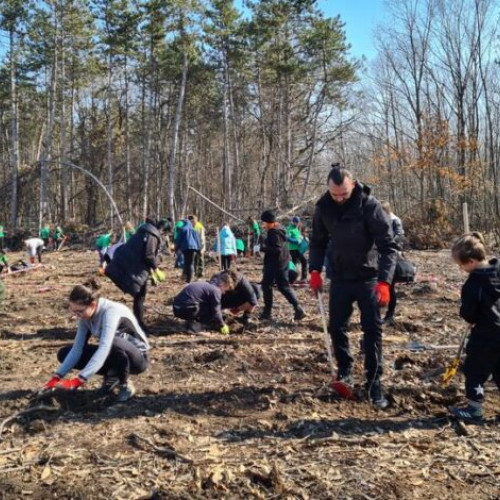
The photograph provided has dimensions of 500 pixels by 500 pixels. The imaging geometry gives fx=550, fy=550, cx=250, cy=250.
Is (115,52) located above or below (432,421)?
above

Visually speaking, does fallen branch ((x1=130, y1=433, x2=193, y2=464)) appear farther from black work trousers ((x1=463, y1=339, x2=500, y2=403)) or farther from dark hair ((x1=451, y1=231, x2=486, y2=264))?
dark hair ((x1=451, y1=231, x2=486, y2=264))

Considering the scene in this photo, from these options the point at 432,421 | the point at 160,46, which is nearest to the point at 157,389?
the point at 432,421

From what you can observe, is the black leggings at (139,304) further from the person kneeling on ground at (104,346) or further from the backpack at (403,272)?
the backpack at (403,272)

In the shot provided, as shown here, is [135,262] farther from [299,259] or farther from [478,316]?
[299,259]

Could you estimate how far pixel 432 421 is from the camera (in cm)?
421

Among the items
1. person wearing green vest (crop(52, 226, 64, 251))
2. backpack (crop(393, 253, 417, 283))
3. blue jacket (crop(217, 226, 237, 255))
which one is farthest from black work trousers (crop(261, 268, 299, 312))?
person wearing green vest (crop(52, 226, 64, 251))

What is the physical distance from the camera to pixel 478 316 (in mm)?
4020

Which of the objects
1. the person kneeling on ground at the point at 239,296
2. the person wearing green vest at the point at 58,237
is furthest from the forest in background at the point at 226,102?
the person kneeling on ground at the point at 239,296

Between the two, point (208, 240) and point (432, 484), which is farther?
point (208, 240)

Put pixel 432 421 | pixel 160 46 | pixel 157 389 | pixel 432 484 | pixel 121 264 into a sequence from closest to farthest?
pixel 432 484 < pixel 432 421 < pixel 157 389 < pixel 121 264 < pixel 160 46

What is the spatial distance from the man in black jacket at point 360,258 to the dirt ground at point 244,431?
506mm

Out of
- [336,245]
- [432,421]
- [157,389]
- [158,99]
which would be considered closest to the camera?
[432,421]

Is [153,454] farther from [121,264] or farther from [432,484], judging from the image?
[121,264]

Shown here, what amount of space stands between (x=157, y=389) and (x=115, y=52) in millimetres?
27980
